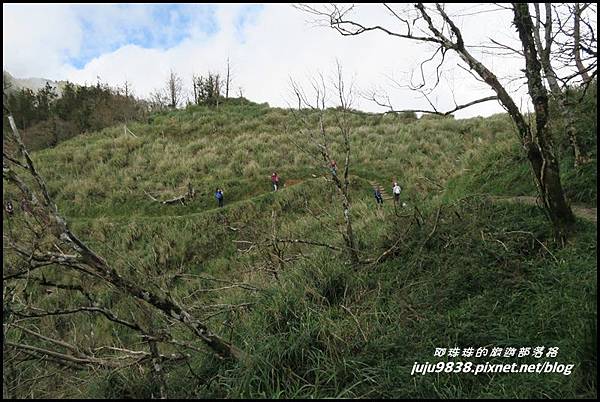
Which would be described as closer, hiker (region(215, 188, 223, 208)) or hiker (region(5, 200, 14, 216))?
hiker (region(5, 200, 14, 216))

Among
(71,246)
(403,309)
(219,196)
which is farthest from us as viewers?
(219,196)

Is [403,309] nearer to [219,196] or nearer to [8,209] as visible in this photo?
[8,209]

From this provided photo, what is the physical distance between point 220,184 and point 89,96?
28.0 m

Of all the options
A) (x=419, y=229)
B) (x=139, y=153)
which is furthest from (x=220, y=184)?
(x=419, y=229)

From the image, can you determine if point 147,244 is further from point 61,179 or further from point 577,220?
point 577,220

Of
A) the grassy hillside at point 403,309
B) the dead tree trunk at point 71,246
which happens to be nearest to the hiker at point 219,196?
the grassy hillside at point 403,309

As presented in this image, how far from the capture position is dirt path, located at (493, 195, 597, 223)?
5102 mm

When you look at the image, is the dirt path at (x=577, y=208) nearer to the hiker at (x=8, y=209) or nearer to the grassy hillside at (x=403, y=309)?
the grassy hillside at (x=403, y=309)

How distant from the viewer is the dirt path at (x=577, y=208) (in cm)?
510

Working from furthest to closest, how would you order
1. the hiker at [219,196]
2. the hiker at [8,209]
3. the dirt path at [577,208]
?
the hiker at [219,196]
the dirt path at [577,208]
the hiker at [8,209]

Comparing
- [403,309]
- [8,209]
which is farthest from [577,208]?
[8,209]

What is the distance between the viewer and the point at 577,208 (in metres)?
5.55

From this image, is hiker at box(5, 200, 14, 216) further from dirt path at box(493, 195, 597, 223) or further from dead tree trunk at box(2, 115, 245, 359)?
dirt path at box(493, 195, 597, 223)

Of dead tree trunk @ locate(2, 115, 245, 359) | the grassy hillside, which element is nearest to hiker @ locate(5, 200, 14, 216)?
dead tree trunk @ locate(2, 115, 245, 359)
